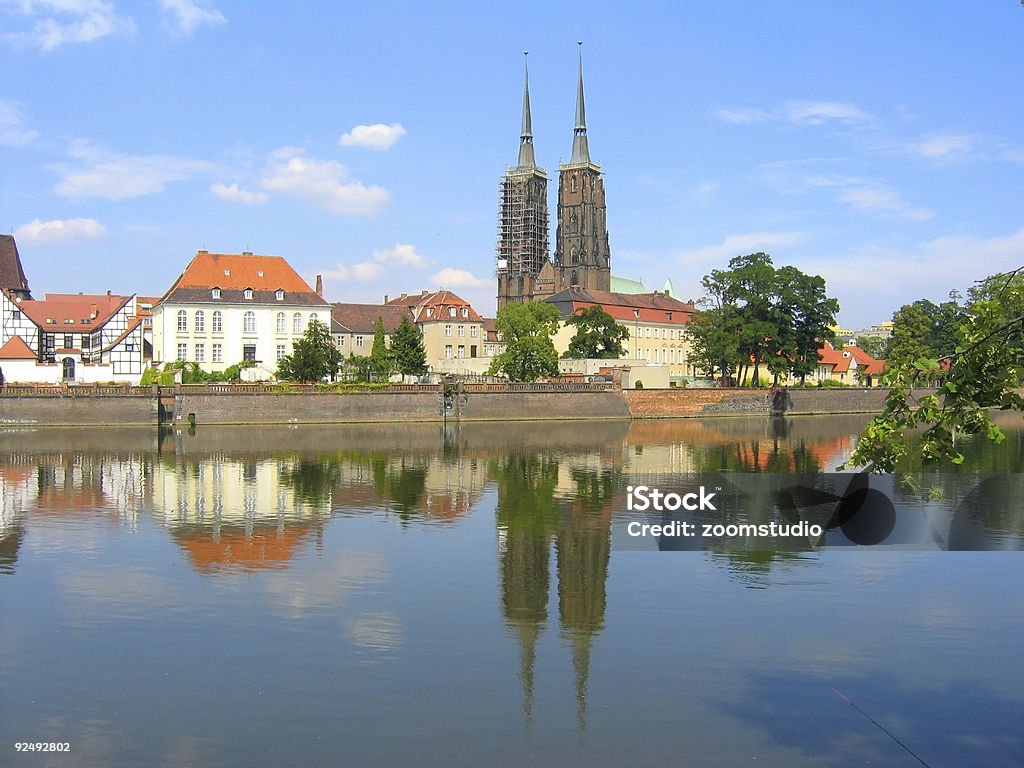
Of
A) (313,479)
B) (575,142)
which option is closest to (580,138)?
(575,142)

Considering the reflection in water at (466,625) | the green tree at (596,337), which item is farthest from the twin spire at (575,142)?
the reflection in water at (466,625)

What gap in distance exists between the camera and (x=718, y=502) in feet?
98.1

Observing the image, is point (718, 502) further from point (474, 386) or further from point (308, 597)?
point (474, 386)

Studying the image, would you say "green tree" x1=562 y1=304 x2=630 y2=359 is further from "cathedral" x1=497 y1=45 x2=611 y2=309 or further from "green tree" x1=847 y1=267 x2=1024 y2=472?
"green tree" x1=847 y1=267 x2=1024 y2=472

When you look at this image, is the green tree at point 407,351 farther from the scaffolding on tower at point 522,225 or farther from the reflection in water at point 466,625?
the scaffolding on tower at point 522,225

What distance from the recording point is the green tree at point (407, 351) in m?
75.6

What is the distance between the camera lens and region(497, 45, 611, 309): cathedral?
447 feet

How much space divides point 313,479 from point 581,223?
10666cm

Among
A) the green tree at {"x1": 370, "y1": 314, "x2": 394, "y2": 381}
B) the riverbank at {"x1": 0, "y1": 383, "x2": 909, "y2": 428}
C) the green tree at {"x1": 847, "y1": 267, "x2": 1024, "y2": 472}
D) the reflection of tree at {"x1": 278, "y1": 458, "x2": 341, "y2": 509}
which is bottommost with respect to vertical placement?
the reflection of tree at {"x1": 278, "y1": 458, "x2": 341, "y2": 509}

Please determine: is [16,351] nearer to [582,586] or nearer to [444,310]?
[444,310]

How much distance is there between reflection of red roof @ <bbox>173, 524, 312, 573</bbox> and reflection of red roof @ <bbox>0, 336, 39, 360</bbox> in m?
53.7

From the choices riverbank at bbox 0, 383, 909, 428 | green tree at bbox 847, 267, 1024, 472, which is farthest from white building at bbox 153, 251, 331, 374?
green tree at bbox 847, 267, 1024, 472

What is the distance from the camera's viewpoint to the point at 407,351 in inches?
2987

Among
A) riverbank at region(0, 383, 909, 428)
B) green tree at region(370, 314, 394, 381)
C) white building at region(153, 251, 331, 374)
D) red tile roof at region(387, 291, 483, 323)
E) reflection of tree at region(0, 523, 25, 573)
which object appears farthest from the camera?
red tile roof at region(387, 291, 483, 323)
